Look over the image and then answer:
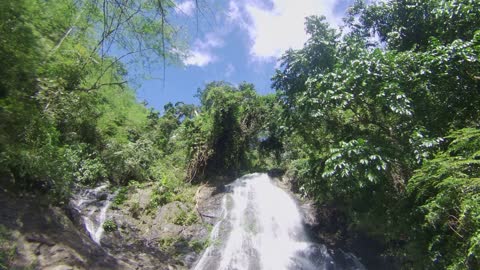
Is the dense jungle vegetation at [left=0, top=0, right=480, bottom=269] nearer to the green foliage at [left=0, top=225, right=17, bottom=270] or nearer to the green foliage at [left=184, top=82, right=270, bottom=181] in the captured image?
the green foliage at [left=0, top=225, right=17, bottom=270]

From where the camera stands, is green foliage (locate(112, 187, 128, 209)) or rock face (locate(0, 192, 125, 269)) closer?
rock face (locate(0, 192, 125, 269))

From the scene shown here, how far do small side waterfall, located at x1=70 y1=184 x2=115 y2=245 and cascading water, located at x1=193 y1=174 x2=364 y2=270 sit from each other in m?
3.15

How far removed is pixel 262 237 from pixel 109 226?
15.3 feet

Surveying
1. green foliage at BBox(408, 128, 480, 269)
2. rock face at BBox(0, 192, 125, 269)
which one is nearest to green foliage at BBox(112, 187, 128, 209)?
rock face at BBox(0, 192, 125, 269)

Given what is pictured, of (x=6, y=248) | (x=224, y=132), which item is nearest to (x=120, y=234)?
(x=6, y=248)

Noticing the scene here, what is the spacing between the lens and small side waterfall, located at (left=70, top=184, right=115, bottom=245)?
429 inches

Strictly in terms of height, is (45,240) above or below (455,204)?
below

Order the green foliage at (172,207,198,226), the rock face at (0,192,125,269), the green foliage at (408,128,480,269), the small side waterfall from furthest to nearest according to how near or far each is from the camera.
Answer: the green foliage at (172,207,198,226) < the small side waterfall < the rock face at (0,192,125,269) < the green foliage at (408,128,480,269)

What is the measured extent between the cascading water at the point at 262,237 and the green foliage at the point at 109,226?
2684 mm

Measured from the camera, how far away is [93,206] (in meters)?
12.1

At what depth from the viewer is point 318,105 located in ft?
28.1

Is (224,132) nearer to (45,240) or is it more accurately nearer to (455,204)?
(45,240)

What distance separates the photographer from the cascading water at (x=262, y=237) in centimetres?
1090

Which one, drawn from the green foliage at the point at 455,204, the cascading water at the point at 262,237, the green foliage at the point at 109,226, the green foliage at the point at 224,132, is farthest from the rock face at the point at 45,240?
the green foliage at the point at 224,132
